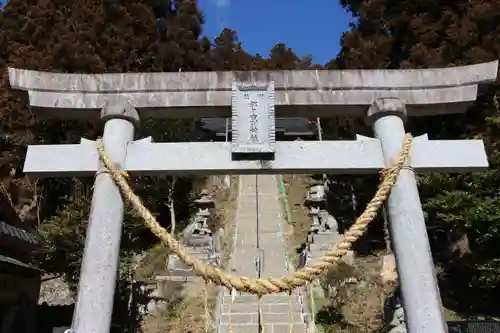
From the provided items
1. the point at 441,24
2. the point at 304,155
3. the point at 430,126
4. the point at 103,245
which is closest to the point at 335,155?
the point at 304,155

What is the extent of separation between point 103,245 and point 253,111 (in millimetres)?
2157

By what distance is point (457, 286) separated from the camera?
540 inches

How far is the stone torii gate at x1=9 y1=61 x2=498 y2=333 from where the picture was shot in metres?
4.71

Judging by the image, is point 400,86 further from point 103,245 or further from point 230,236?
point 230,236

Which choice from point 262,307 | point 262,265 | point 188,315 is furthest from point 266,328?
point 262,265

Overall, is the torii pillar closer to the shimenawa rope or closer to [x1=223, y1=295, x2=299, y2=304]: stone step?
the shimenawa rope

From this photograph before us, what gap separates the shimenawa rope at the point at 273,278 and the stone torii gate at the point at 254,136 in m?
0.11

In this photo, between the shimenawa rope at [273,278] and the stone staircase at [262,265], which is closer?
the shimenawa rope at [273,278]

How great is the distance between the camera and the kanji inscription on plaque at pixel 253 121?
511cm

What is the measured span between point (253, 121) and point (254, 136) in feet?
0.60

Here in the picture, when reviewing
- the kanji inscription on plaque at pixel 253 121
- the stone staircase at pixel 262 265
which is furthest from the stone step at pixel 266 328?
the kanji inscription on plaque at pixel 253 121

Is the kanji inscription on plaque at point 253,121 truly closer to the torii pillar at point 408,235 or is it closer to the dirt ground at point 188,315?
the torii pillar at point 408,235

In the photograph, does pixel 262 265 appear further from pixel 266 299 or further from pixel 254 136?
pixel 254 136

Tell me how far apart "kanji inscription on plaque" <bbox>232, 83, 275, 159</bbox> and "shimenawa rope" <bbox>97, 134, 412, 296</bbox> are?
117 centimetres
